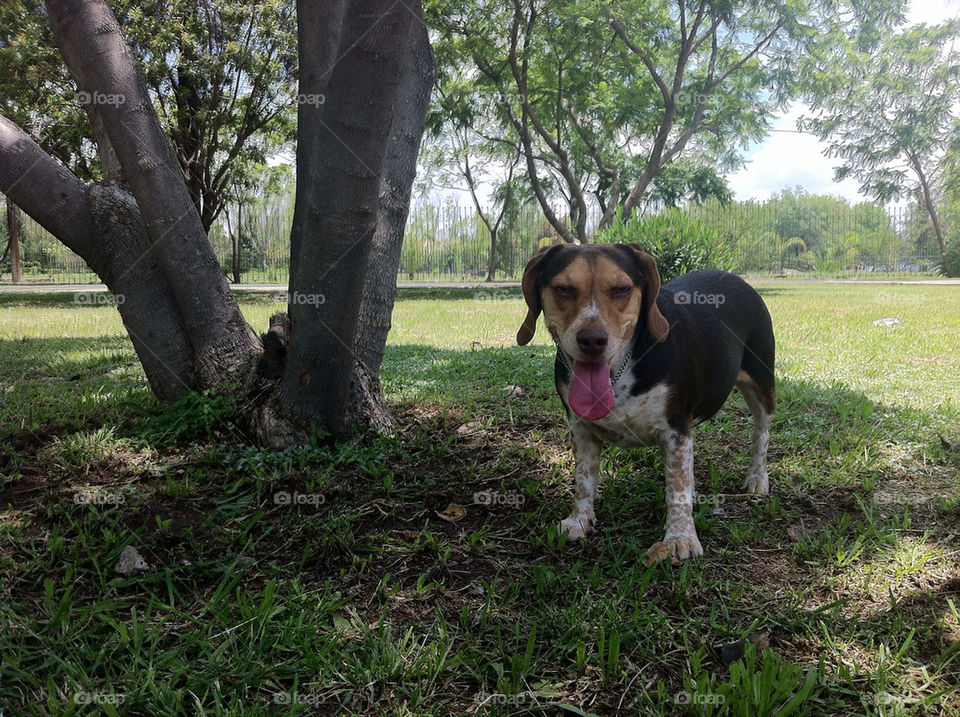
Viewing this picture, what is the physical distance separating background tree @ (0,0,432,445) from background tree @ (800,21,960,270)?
2876 cm

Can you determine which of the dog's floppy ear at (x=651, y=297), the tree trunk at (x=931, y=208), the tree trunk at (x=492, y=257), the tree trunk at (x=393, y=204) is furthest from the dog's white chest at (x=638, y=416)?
the tree trunk at (x=931, y=208)

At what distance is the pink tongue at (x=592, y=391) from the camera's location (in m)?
2.51

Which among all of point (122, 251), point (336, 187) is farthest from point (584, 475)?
point (122, 251)

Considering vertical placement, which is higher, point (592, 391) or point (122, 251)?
point (122, 251)

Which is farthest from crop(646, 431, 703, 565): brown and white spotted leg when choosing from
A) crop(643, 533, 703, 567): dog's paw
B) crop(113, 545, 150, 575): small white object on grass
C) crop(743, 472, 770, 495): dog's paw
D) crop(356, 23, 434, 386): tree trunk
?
crop(113, 545, 150, 575): small white object on grass

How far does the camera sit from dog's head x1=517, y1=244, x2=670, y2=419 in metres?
2.46

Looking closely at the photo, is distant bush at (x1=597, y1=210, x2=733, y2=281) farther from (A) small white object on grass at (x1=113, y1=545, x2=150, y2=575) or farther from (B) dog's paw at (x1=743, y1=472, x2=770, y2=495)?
(A) small white object on grass at (x1=113, y1=545, x2=150, y2=575)

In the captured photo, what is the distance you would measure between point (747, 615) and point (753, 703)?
55 centimetres

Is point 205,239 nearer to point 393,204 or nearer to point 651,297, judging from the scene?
point 393,204

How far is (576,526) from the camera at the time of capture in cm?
284

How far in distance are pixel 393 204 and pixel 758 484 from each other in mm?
2733

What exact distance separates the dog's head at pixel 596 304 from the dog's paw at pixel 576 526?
0.61 m

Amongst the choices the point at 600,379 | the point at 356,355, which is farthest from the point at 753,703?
the point at 356,355

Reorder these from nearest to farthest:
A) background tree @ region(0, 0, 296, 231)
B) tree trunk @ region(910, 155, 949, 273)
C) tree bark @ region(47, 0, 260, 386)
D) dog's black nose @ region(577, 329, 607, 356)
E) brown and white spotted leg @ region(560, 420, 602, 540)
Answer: dog's black nose @ region(577, 329, 607, 356)
brown and white spotted leg @ region(560, 420, 602, 540)
tree bark @ region(47, 0, 260, 386)
background tree @ region(0, 0, 296, 231)
tree trunk @ region(910, 155, 949, 273)
